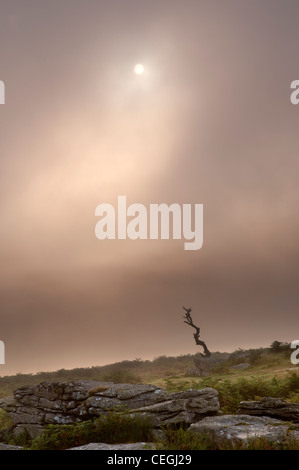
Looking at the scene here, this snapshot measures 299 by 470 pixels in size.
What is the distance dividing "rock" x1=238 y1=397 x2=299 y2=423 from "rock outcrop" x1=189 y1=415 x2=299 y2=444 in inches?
26.0

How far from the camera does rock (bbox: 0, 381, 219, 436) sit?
13734mm

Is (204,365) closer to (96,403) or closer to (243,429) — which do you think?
(96,403)

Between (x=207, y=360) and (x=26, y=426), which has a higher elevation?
(x=26, y=426)

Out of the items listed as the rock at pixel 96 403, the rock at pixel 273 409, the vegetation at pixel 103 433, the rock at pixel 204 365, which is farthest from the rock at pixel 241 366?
the vegetation at pixel 103 433

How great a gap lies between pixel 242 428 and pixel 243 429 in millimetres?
150

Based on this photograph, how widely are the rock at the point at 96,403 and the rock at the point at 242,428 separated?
4.72 feet

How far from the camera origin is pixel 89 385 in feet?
60.0

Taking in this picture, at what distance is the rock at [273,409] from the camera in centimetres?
1348

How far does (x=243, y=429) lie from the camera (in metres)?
11.5

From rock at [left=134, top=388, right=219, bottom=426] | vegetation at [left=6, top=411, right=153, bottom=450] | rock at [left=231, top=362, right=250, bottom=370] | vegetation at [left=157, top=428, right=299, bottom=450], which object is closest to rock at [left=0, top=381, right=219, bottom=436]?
rock at [left=134, top=388, right=219, bottom=426]
